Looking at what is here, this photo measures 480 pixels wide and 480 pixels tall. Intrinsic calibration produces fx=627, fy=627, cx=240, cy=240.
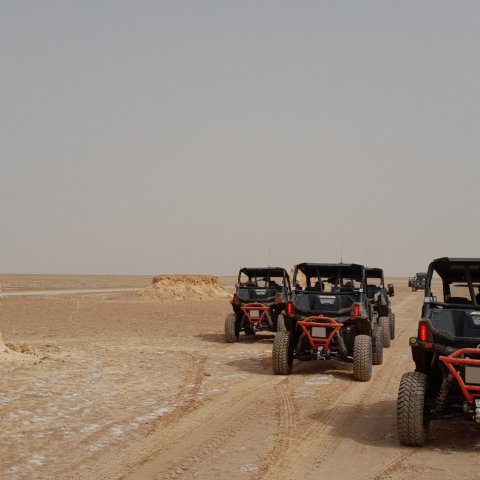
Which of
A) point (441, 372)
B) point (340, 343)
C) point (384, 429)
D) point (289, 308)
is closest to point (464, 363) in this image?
point (441, 372)

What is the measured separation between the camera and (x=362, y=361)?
10.8m

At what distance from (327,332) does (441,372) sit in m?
4.39

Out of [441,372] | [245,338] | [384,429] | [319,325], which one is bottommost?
[245,338]

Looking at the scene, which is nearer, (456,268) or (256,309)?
(456,268)

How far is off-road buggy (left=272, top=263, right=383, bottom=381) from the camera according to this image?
11141 millimetres

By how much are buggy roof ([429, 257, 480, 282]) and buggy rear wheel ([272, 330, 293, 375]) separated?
3.78 meters

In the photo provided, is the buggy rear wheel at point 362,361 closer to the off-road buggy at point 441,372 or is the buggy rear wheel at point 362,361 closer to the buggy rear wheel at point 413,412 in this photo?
the off-road buggy at point 441,372

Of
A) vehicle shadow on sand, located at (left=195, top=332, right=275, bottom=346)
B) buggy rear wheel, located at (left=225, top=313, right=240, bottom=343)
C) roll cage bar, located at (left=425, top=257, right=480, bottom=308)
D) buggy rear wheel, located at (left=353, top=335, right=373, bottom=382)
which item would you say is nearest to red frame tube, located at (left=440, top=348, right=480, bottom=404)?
roll cage bar, located at (left=425, top=257, right=480, bottom=308)

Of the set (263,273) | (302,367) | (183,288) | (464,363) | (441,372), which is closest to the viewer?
(464,363)

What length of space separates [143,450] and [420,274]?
58.0 metres

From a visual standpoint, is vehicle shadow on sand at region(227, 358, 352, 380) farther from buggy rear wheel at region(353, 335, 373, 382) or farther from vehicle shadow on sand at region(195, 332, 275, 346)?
vehicle shadow on sand at region(195, 332, 275, 346)

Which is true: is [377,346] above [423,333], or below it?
below

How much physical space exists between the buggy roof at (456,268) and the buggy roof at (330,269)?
5.11 metres

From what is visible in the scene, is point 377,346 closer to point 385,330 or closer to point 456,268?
point 385,330
